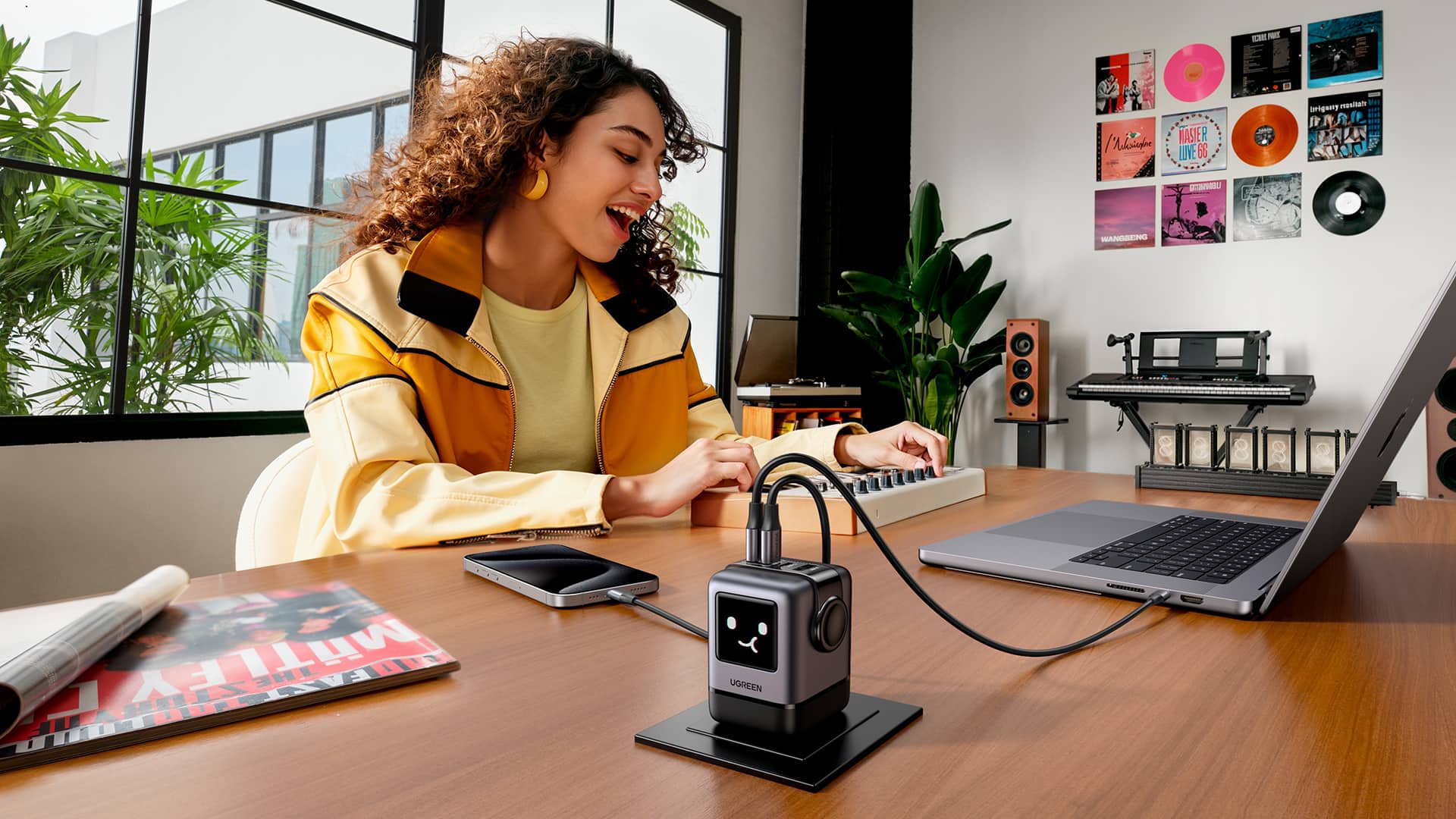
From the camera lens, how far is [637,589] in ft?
2.29

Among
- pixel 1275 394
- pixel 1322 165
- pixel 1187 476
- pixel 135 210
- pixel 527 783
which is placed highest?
pixel 1322 165

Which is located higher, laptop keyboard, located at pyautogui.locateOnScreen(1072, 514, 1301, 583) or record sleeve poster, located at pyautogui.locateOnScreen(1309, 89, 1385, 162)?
record sleeve poster, located at pyautogui.locateOnScreen(1309, 89, 1385, 162)

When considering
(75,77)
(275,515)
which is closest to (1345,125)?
(275,515)

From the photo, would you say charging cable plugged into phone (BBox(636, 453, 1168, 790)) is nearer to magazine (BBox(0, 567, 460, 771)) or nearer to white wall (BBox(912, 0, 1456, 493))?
magazine (BBox(0, 567, 460, 771))

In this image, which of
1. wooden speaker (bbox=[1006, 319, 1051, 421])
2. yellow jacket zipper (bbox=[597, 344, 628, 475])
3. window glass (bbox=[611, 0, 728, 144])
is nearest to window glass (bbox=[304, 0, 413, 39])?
window glass (bbox=[611, 0, 728, 144])

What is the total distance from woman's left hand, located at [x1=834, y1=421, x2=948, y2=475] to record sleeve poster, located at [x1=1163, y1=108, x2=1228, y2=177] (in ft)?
12.0

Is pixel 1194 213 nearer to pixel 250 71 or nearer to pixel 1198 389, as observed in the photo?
pixel 1198 389

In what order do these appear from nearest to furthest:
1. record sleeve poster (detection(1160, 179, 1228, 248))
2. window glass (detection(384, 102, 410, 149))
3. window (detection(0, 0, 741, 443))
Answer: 1. window (detection(0, 0, 741, 443))
2. window glass (detection(384, 102, 410, 149))
3. record sleeve poster (detection(1160, 179, 1228, 248))

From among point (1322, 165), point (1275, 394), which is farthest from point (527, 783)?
point (1322, 165)

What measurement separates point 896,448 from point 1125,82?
391cm

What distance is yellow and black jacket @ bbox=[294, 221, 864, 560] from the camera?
953 mm

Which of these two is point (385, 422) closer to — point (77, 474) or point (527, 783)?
point (527, 783)

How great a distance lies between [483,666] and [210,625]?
197 millimetres

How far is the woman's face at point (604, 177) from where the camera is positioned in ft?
4.56
